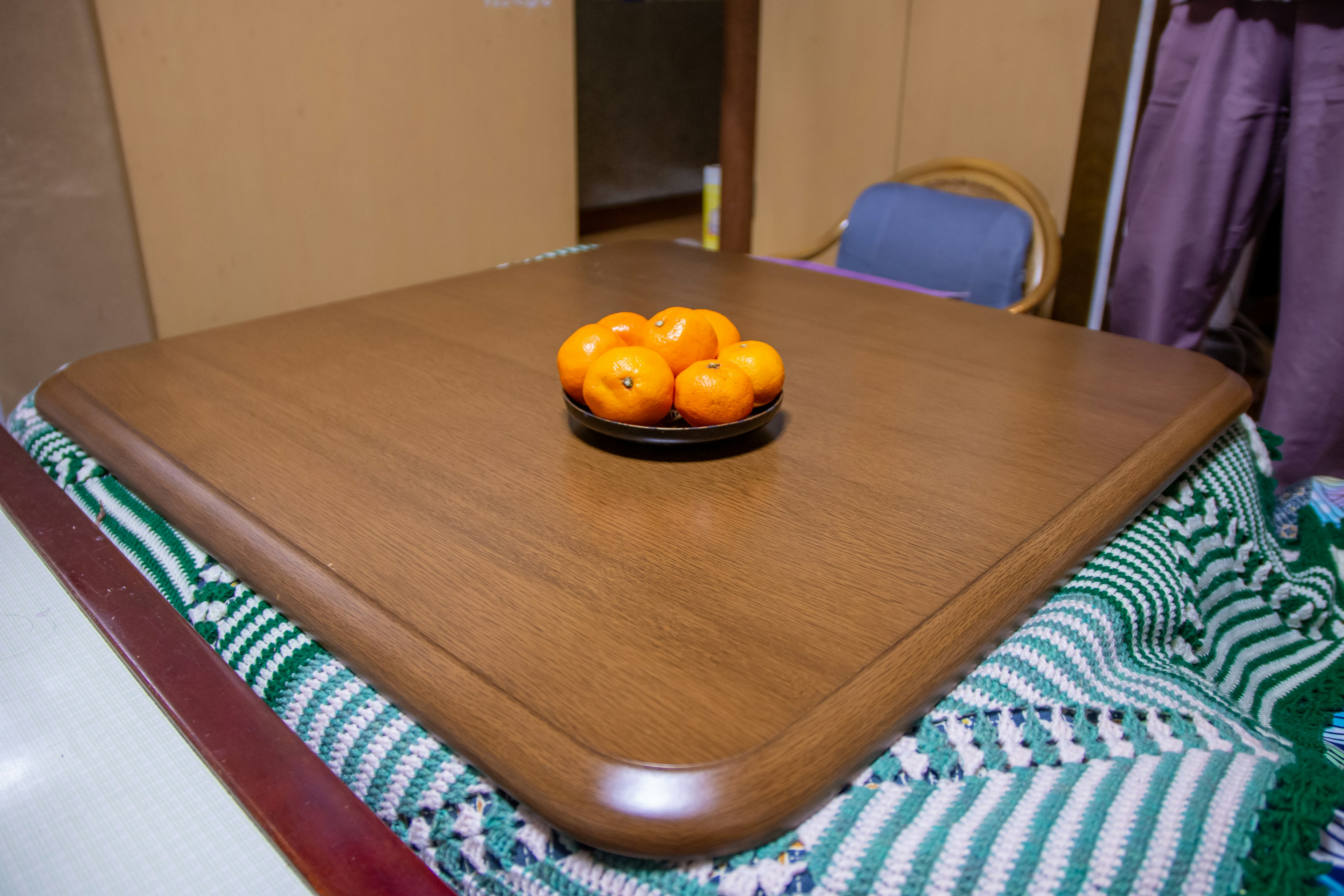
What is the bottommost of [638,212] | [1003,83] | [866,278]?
[638,212]

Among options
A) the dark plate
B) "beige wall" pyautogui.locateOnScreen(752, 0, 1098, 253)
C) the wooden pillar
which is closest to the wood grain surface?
the dark plate

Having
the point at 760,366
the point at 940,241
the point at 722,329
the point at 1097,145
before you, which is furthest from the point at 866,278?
the point at 1097,145

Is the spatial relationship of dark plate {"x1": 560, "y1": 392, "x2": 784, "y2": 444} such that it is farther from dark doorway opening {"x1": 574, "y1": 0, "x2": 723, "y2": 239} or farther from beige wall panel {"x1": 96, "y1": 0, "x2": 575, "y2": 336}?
dark doorway opening {"x1": 574, "y1": 0, "x2": 723, "y2": 239}

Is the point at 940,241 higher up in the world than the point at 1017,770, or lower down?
higher up

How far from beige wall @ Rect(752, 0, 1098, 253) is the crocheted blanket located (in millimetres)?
1838

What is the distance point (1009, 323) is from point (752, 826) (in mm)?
1050

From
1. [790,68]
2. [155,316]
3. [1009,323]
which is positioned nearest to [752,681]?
[1009,323]

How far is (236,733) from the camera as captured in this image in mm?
651

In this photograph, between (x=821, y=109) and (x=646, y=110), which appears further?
(x=646, y=110)

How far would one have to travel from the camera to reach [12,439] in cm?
111

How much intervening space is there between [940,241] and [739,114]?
47.1 inches

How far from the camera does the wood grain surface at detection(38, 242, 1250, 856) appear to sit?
Answer: 1.95ft

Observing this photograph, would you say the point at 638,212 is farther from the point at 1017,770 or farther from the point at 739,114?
the point at 1017,770

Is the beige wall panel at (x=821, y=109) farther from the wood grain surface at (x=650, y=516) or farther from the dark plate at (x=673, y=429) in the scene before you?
the dark plate at (x=673, y=429)
